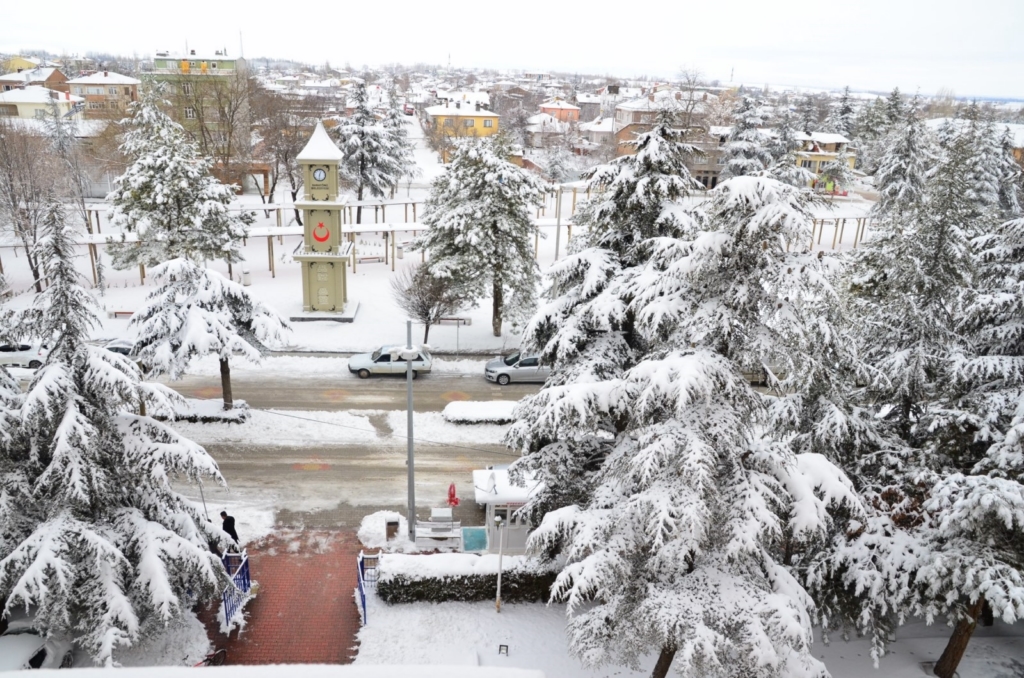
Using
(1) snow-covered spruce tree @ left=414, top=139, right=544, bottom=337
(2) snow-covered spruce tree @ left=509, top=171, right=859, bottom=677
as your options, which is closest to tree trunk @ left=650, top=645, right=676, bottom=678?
(2) snow-covered spruce tree @ left=509, top=171, right=859, bottom=677

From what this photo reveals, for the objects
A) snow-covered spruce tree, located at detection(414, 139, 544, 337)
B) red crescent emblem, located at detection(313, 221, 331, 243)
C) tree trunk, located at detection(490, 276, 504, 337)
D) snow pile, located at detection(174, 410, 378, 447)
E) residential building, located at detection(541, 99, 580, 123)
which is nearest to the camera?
snow pile, located at detection(174, 410, 378, 447)

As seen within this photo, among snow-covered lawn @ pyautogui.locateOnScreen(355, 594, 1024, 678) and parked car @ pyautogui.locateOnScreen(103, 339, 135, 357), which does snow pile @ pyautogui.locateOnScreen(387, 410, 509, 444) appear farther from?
parked car @ pyautogui.locateOnScreen(103, 339, 135, 357)

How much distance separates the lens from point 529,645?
1388 cm

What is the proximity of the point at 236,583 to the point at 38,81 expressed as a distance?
110 m

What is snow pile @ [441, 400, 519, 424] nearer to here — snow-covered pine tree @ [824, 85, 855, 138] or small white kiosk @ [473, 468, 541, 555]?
small white kiosk @ [473, 468, 541, 555]

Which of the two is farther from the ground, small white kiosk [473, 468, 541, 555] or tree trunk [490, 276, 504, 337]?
tree trunk [490, 276, 504, 337]

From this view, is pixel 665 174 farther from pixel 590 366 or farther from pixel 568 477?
pixel 568 477

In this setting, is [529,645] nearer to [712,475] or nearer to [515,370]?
[712,475]

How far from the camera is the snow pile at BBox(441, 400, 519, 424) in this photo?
23000 millimetres

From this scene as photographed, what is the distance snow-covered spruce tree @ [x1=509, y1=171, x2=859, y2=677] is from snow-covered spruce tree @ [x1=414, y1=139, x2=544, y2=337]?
1726 cm

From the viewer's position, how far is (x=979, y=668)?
1416cm

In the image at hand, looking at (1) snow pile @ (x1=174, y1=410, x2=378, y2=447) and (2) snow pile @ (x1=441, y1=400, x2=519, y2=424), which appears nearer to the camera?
(1) snow pile @ (x1=174, y1=410, x2=378, y2=447)

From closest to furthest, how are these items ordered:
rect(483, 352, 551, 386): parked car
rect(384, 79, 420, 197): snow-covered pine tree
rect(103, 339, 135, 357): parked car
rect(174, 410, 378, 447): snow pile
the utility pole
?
the utility pole, rect(174, 410, 378, 447): snow pile, rect(103, 339, 135, 357): parked car, rect(483, 352, 551, 386): parked car, rect(384, 79, 420, 197): snow-covered pine tree

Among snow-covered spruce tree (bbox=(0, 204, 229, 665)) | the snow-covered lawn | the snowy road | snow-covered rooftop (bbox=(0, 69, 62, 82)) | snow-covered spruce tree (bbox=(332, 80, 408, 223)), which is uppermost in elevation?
snow-covered rooftop (bbox=(0, 69, 62, 82))
